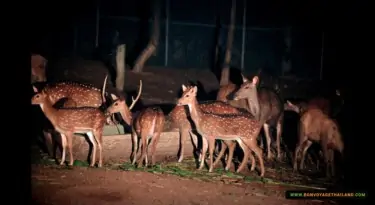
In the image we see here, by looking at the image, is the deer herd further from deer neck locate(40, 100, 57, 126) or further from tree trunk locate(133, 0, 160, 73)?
tree trunk locate(133, 0, 160, 73)

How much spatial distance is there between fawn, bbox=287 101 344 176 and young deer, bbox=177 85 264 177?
3.77ft

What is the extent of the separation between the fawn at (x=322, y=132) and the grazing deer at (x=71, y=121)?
4.04 metres

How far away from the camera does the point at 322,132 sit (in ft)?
32.7

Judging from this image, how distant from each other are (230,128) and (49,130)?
3586 mm

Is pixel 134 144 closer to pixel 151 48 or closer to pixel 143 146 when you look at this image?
pixel 143 146

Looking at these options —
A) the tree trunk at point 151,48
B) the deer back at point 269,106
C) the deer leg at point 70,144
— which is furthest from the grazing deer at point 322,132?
the tree trunk at point 151,48

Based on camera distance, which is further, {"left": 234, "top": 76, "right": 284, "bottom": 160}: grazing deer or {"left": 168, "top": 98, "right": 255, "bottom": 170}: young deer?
{"left": 234, "top": 76, "right": 284, "bottom": 160}: grazing deer

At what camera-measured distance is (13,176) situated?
7.13m

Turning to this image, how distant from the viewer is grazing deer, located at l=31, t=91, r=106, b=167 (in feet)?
30.0

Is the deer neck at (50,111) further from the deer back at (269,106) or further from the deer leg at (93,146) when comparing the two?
the deer back at (269,106)

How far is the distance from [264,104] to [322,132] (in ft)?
7.01

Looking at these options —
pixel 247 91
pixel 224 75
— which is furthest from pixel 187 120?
pixel 224 75

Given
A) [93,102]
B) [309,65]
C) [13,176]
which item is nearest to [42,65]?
[93,102]

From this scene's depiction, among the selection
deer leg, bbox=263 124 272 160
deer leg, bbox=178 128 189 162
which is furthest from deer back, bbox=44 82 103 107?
deer leg, bbox=263 124 272 160
